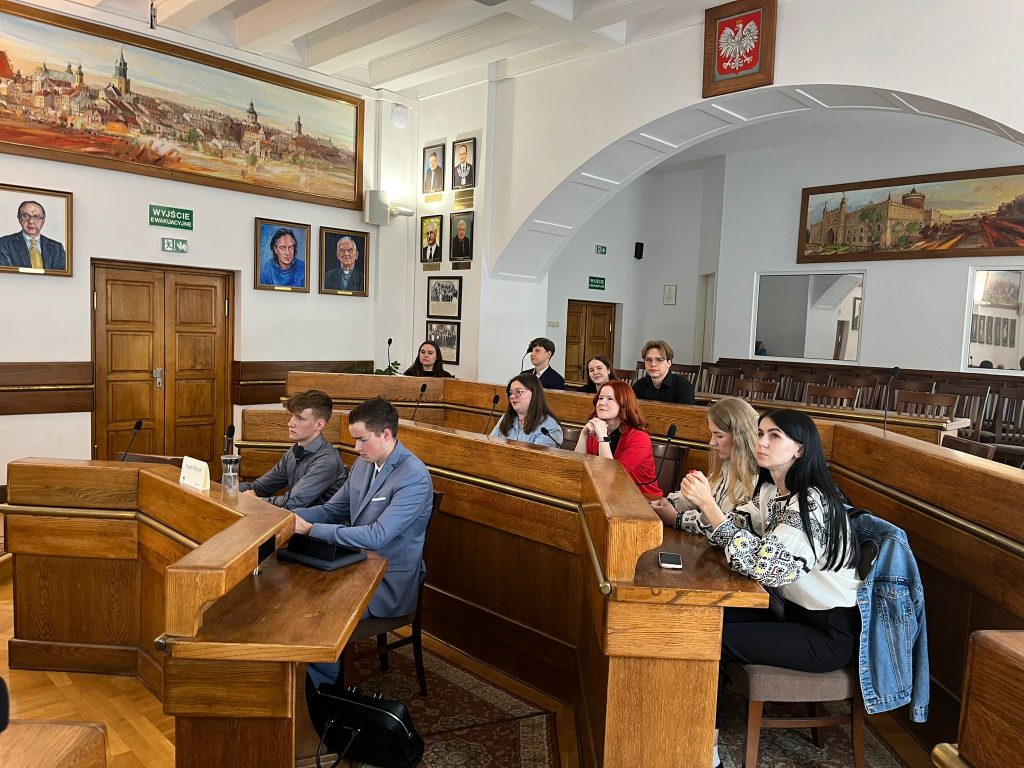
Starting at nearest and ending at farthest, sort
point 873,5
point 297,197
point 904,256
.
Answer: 1. point 873,5
2. point 297,197
3. point 904,256

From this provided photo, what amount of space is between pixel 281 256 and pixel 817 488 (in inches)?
261

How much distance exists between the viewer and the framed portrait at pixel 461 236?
822 centimetres

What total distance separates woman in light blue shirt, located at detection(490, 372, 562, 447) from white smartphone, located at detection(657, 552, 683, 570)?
2.08m

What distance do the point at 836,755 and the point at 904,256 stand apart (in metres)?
8.26

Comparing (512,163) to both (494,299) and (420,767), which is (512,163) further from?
(420,767)

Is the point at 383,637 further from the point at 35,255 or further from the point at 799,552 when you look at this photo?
the point at 35,255

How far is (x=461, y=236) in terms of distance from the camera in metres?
8.29

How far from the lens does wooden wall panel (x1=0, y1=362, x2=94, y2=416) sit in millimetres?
6215

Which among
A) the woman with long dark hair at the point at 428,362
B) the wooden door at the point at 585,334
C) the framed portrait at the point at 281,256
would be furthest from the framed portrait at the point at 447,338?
the wooden door at the point at 585,334

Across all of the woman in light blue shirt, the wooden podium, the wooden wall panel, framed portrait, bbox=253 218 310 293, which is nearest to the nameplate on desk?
the wooden podium

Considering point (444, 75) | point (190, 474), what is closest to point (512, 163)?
point (444, 75)

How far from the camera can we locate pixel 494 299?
830 centimetres

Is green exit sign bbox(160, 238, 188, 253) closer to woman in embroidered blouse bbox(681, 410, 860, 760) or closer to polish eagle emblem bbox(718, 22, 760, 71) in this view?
polish eagle emblem bbox(718, 22, 760, 71)

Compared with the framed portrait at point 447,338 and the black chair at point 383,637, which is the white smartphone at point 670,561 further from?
the framed portrait at point 447,338
